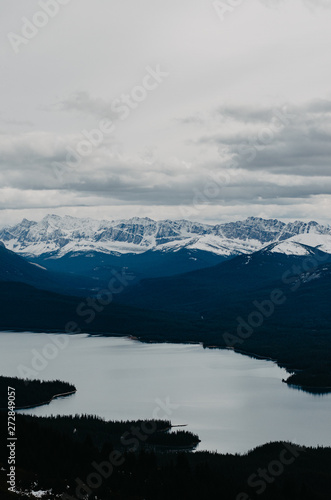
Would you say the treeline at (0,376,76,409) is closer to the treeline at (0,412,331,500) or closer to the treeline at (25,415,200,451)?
the treeline at (25,415,200,451)

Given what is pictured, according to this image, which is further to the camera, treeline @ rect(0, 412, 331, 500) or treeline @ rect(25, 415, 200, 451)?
treeline @ rect(25, 415, 200, 451)

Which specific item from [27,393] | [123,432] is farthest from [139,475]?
[27,393]

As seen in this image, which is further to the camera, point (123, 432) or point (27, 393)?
point (27, 393)

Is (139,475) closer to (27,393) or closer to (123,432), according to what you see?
(123,432)

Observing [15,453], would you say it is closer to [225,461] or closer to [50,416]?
[225,461]

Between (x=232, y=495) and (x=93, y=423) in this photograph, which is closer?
(x=232, y=495)

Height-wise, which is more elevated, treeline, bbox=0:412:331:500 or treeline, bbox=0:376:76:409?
treeline, bbox=0:376:76:409

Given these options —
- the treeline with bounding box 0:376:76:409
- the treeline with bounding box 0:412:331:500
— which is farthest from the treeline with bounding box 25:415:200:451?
the treeline with bounding box 0:376:76:409

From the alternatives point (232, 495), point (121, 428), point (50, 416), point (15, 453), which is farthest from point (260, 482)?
point (50, 416)
